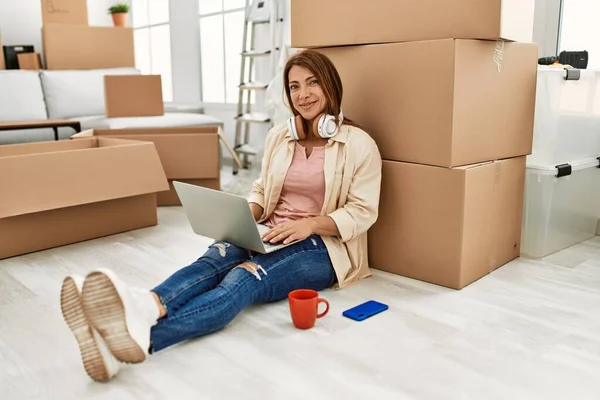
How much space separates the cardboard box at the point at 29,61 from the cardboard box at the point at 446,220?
3.50m

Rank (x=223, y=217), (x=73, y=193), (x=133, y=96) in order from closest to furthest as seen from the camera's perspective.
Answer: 1. (x=223, y=217)
2. (x=73, y=193)
3. (x=133, y=96)

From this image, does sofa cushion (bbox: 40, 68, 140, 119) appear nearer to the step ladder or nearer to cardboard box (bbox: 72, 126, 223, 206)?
the step ladder

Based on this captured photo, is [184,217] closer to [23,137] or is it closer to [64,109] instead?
[23,137]

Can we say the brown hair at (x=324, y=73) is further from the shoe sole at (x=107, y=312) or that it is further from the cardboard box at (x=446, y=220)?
the shoe sole at (x=107, y=312)

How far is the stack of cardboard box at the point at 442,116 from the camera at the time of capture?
1834 mm

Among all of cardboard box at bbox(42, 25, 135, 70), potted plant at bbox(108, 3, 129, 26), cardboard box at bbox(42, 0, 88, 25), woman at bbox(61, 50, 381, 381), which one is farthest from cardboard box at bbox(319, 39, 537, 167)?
potted plant at bbox(108, 3, 129, 26)

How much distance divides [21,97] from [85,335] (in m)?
3.29

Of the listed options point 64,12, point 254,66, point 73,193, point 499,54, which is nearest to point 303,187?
Answer: point 499,54

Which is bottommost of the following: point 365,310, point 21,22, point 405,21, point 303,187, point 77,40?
point 365,310

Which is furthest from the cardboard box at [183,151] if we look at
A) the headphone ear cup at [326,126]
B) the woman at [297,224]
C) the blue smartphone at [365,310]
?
the blue smartphone at [365,310]

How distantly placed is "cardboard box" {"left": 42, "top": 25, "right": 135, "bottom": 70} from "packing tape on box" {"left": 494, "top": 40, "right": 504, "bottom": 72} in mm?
3601

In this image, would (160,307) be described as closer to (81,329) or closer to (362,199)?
(81,329)

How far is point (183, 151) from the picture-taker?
119 inches

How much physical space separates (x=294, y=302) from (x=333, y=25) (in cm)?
112
